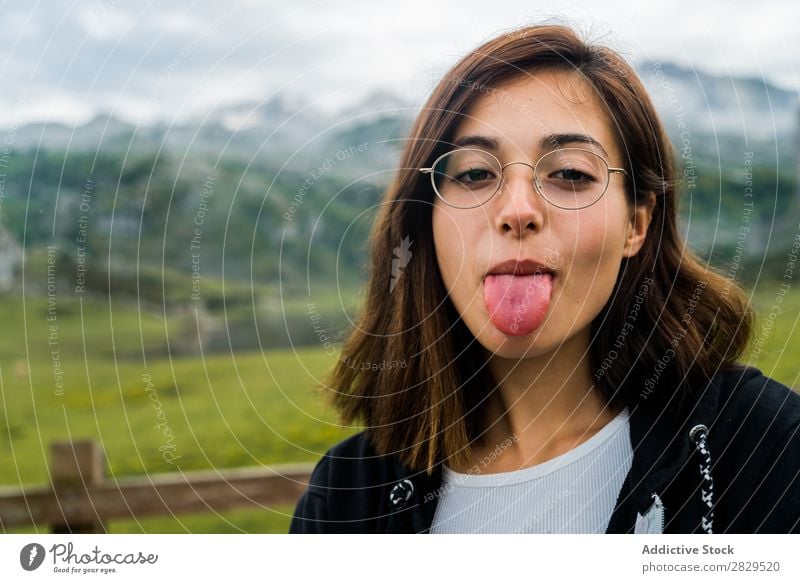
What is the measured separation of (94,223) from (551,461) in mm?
840

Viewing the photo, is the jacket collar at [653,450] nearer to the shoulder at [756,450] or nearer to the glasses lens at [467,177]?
the shoulder at [756,450]

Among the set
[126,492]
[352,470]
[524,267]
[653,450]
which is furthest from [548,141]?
[126,492]

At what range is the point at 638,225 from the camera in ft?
3.23

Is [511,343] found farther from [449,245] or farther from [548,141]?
[548,141]

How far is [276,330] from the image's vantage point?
137 centimetres

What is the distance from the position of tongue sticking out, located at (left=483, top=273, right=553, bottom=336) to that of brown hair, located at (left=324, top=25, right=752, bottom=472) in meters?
0.07

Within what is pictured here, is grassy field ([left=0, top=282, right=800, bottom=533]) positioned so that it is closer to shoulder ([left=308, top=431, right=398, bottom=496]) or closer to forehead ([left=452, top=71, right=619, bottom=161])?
shoulder ([left=308, top=431, right=398, bottom=496])

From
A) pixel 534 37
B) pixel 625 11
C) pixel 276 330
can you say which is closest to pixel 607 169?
pixel 534 37

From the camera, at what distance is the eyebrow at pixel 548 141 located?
3.03 feet

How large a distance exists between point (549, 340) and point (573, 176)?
198 mm

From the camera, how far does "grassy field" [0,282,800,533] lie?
1.37m

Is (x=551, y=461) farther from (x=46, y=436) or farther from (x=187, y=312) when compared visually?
(x=46, y=436)

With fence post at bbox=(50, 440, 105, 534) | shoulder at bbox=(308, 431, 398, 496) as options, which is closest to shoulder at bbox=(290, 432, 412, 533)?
shoulder at bbox=(308, 431, 398, 496)
